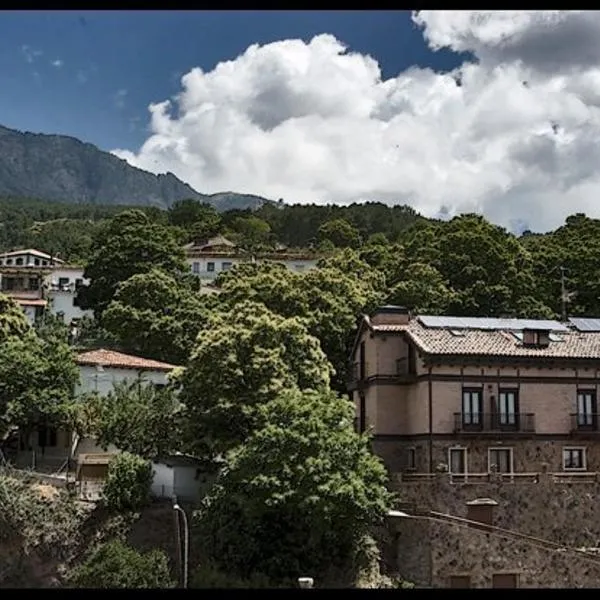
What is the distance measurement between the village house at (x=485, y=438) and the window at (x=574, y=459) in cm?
2

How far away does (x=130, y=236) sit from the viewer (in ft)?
113

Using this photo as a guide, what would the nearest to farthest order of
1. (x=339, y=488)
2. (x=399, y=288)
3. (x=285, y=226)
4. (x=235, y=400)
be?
(x=339, y=488), (x=235, y=400), (x=399, y=288), (x=285, y=226)

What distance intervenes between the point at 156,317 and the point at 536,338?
12.2 metres

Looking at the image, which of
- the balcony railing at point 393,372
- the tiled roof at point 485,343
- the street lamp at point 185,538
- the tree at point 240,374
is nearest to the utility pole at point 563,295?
the tiled roof at point 485,343

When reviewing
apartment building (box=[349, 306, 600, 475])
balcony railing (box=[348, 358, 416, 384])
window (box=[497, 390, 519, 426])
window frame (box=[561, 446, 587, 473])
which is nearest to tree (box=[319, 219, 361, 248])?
balcony railing (box=[348, 358, 416, 384])

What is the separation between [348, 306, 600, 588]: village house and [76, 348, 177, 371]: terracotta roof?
17.0 ft

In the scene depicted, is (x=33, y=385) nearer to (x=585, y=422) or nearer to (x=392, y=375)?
(x=392, y=375)

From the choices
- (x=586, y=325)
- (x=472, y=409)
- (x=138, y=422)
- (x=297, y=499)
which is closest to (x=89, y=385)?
(x=138, y=422)

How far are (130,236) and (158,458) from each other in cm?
1679

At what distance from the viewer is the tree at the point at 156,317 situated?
27109 mm

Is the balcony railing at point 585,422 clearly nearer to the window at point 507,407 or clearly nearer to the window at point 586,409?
the window at point 586,409

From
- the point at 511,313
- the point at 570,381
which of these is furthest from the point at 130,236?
the point at 570,381

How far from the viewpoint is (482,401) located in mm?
19406

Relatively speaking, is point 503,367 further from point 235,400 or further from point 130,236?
point 130,236
